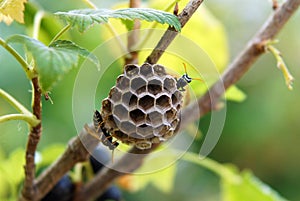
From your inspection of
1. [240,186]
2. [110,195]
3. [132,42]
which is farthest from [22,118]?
[240,186]

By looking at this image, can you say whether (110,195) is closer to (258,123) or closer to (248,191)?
(248,191)

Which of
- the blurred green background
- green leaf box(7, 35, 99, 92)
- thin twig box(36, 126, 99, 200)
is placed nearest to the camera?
green leaf box(7, 35, 99, 92)

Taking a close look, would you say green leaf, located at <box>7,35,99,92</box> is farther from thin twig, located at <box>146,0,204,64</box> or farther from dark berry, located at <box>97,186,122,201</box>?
dark berry, located at <box>97,186,122,201</box>

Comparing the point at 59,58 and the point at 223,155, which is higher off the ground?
the point at 59,58

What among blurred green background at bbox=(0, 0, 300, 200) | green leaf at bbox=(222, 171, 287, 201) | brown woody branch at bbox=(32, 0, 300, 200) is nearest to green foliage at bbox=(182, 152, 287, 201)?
green leaf at bbox=(222, 171, 287, 201)

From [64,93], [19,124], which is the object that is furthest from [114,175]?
[64,93]

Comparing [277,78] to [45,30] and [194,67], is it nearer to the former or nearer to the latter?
[45,30]
